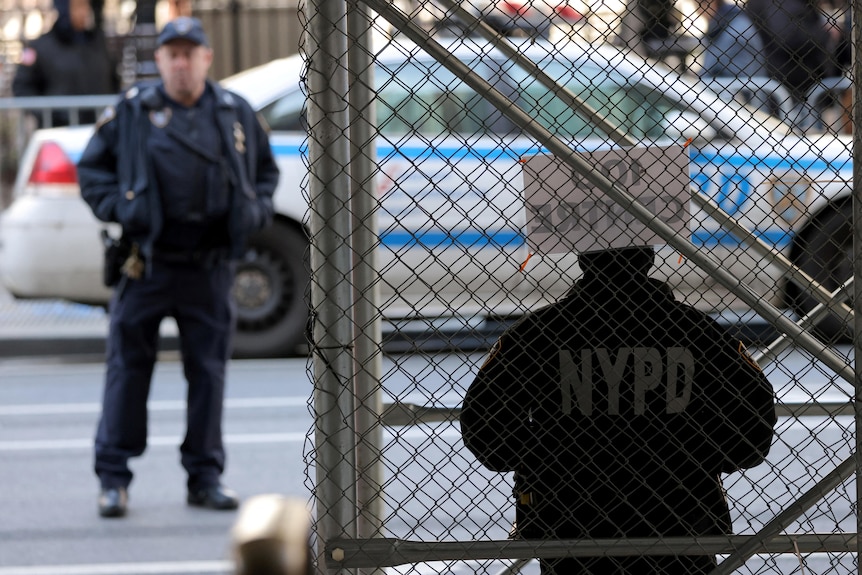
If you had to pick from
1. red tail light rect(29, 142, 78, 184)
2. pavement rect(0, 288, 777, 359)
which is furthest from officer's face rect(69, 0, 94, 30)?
red tail light rect(29, 142, 78, 184)

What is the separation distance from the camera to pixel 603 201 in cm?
327

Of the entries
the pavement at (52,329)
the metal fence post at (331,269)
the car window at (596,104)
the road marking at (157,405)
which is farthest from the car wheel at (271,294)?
the metal fence post at (331,269)

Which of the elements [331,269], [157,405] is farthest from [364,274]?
[157,405]

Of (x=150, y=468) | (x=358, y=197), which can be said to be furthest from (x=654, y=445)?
(x=150, y=468)

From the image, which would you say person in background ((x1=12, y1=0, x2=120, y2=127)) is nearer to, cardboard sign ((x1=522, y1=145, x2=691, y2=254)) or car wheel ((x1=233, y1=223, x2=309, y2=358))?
car wheel ((x1=233, y1=223, x2=309, y2=358))

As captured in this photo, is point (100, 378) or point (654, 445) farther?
point (100, 378)

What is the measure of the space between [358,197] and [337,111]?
10.2 inches

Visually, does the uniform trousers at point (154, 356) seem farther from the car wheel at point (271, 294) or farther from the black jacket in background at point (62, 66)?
the black jacket in background at point (62, 66)

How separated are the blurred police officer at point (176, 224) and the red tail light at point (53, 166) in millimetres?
3323

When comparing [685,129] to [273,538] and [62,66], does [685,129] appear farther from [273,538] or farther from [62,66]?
[62,66]

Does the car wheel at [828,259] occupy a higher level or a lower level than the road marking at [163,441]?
higher

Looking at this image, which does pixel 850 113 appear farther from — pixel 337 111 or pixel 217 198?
pixel 217 198

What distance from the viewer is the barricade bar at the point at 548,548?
3.19m

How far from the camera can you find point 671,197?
325 cm
